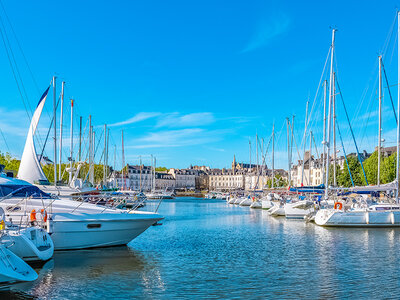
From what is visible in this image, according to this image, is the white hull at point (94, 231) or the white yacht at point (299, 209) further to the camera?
the white yacht at point (299, 209)

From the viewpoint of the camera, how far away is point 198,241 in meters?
30.6

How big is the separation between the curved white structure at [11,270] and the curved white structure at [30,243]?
2.14 m

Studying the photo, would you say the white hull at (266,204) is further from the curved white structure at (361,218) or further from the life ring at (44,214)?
the life ring at (44,214)

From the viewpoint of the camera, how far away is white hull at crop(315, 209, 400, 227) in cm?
3762

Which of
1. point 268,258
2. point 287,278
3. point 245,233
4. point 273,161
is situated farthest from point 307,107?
point 287,278

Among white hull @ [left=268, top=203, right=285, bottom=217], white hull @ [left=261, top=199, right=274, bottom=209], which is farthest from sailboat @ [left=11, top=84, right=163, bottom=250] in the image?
white hull @ [left=261, top=199, right=274, bottom=209]

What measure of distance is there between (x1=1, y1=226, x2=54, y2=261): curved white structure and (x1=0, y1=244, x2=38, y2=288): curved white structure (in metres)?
2.14

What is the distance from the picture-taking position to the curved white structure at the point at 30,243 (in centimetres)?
1838

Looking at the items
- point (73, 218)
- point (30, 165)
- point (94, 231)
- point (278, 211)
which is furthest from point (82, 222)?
point (278, 211)

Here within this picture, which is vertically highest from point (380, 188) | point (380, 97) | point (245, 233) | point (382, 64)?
point (382, 64)

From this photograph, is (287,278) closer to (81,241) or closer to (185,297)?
(185,297)

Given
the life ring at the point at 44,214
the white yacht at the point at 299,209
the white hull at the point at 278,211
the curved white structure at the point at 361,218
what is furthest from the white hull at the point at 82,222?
the white hull at the point at 278,211

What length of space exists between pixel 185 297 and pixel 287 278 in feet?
16.9

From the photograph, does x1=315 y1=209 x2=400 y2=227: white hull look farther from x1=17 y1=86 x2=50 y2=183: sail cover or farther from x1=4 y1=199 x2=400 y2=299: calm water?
x1=17 y1=86 x2=50 y2=183: sail cover
